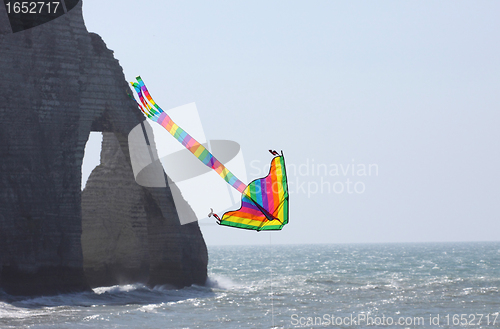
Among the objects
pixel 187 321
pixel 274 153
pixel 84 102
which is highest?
pixel 84 102

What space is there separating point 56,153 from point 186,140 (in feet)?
64.1

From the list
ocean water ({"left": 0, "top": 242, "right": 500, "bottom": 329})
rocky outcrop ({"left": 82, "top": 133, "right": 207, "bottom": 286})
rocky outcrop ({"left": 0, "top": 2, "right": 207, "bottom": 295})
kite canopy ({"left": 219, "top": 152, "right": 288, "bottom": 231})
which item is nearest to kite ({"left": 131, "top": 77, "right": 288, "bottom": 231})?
kite canopy ({"left": 219, "top": 152, "right": 288, "bottom": 231})

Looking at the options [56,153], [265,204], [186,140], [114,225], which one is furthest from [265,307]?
[265,204]

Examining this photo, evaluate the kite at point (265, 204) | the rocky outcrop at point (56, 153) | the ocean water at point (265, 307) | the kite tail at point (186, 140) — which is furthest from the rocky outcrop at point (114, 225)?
the kite at point (265, 204)

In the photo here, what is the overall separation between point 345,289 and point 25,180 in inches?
606

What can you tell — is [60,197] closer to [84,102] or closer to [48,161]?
[48,161]

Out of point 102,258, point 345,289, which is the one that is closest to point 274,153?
point 345,289

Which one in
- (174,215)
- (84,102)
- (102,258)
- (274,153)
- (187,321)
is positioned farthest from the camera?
(102,258)

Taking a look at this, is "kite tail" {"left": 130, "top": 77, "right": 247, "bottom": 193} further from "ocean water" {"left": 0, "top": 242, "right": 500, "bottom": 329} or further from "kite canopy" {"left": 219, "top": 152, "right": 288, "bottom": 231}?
"ocean water" {"left": 0, "top": 242, "right": 500, "bottom": 329}

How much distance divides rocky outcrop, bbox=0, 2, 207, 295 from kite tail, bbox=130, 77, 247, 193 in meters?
17.5

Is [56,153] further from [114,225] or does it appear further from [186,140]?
[186,140]

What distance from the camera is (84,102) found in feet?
103

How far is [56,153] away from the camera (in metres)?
29.8

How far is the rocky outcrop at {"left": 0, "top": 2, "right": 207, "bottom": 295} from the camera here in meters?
28.5
